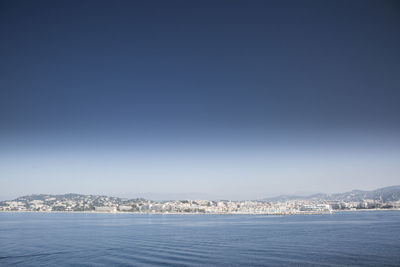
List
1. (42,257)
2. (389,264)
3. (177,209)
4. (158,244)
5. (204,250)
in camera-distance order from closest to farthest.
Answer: (389,264), (42,257), (204,250), (158,244), (177,209)

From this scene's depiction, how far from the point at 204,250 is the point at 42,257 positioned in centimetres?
939

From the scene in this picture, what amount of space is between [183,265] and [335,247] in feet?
34.9

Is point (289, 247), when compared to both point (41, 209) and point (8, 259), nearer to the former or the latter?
point (8, 259)

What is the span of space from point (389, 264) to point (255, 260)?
247 inches

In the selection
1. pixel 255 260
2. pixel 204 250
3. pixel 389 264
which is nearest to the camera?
pixel 389 264

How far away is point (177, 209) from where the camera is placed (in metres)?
122

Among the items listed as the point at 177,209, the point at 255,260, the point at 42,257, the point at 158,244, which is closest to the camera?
the point at 255,260

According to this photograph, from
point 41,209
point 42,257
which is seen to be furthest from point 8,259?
point 41,209

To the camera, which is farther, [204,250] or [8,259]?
[204,250]

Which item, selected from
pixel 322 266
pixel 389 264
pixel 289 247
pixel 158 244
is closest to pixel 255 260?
pixel 322 266

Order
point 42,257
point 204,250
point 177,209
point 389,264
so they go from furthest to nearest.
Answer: point 177,209 < point 204,250 < point 42,257 < point 389,264

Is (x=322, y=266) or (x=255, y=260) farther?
(x=255, y=260)

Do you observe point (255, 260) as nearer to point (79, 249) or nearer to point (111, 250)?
point (111, 250)

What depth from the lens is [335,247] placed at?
20.5m
